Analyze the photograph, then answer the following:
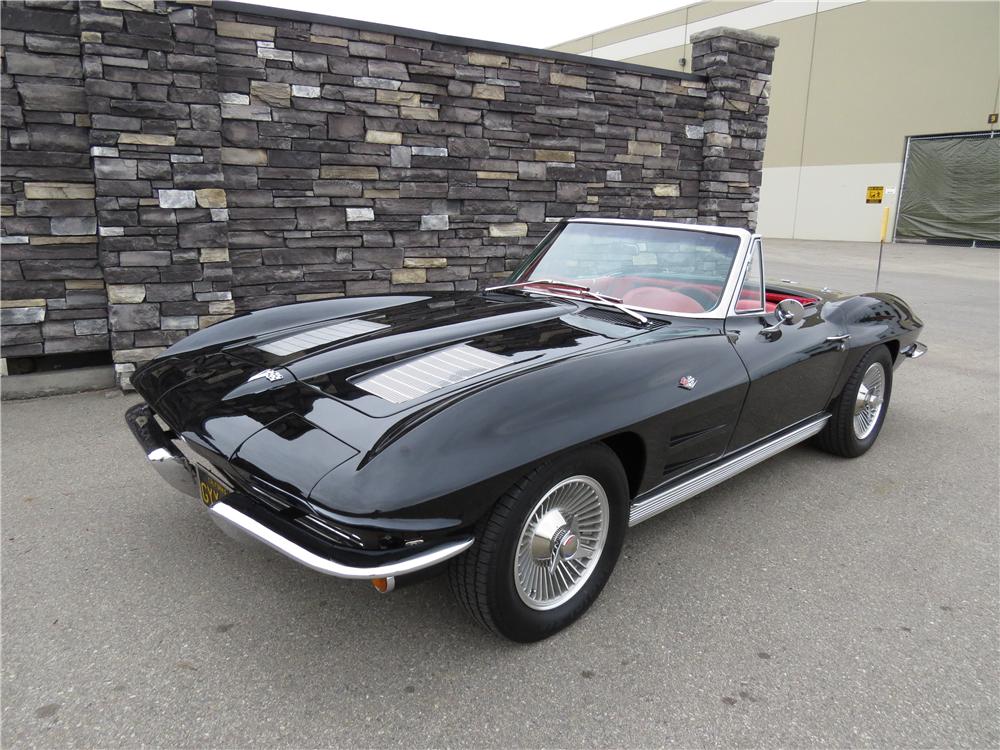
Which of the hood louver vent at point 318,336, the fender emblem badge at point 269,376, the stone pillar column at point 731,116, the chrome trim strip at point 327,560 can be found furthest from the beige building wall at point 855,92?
the chrome trim strip at point 327,560

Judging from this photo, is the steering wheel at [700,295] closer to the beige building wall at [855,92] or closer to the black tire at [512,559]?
the black tire at [512,559]

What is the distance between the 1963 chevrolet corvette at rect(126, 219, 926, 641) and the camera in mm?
1876

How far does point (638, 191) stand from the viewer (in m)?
7.01

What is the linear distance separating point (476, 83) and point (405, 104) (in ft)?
2.26

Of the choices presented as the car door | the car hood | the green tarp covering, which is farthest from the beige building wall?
the car hood

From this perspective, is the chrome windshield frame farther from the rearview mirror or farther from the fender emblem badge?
the fender emblem badge

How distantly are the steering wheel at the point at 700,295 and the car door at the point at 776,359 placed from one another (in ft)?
0.32

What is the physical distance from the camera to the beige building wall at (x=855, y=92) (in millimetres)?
18109

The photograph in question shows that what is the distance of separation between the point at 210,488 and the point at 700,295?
2228mm

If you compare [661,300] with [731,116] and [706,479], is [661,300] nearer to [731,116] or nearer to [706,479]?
[706,479]

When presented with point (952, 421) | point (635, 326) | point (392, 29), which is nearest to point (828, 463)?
point (952, 421)

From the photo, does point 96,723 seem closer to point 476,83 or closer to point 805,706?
point 805,706

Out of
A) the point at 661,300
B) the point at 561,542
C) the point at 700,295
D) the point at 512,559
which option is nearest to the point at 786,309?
the point at 700,295

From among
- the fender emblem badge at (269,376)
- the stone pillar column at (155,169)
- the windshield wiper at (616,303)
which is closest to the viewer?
the fender emblem badge at (269,376)
